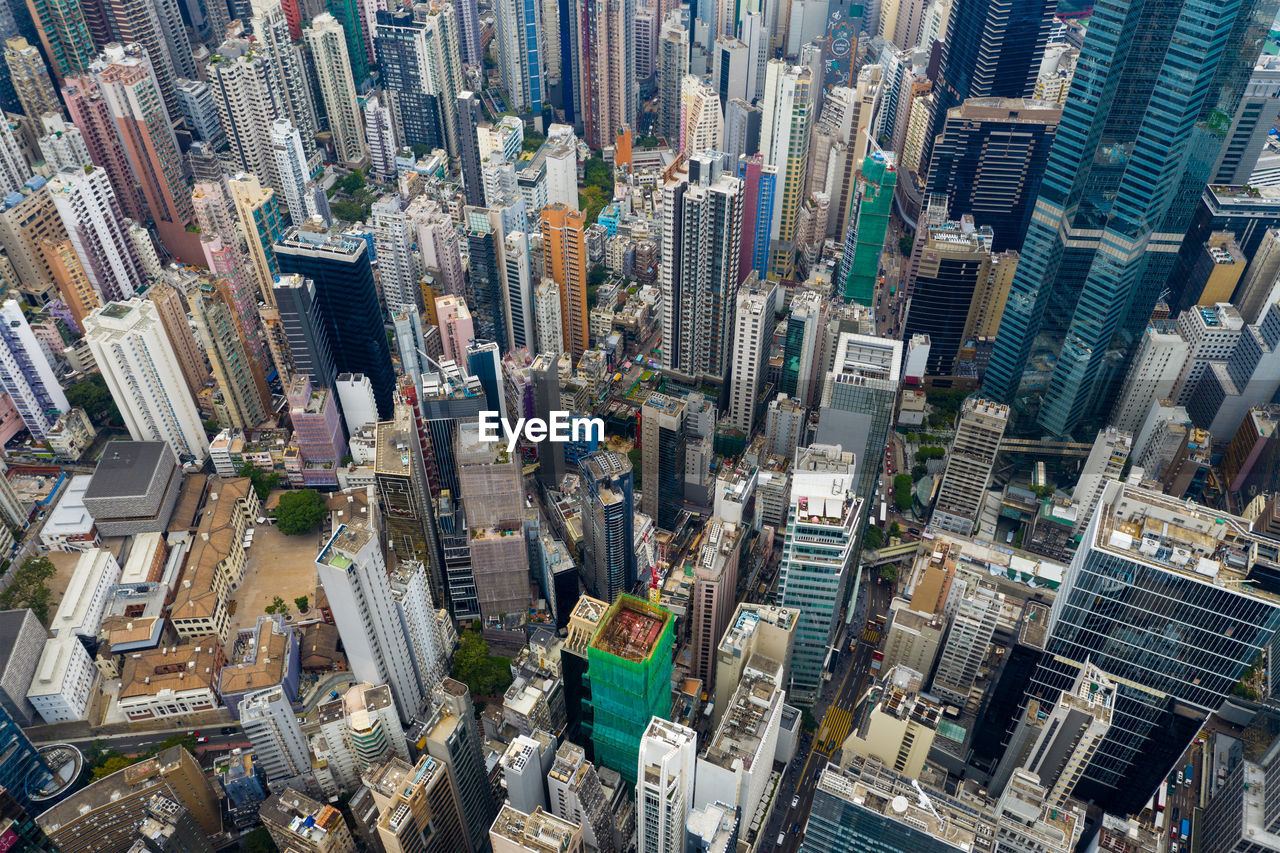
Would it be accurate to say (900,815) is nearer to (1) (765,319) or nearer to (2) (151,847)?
(2) (151,847)

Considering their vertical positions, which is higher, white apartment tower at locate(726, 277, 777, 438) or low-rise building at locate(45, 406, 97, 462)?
white apartment tower at locate(726, 277, 777, 438)

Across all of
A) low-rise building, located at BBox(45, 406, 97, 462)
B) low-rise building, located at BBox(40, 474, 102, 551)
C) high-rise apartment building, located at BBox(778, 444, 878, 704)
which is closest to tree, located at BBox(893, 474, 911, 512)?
high-rise apartment building, located at BBox(778, 444, 878, 704)

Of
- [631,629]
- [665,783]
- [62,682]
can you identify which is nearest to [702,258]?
[631,629]

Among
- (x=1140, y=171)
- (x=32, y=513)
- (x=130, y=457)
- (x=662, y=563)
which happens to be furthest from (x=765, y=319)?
(x=32, y=513)

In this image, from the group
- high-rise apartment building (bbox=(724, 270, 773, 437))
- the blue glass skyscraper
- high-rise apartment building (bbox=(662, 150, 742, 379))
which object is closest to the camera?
the blue glass skyscraper

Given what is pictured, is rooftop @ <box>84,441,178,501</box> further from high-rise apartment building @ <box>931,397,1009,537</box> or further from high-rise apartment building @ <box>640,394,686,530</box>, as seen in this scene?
high-rise apartment building @ <box>931,397,1009,537</box>
